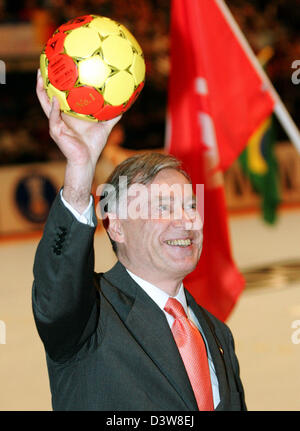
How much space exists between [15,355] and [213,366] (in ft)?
13.1

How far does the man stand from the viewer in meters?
1.76

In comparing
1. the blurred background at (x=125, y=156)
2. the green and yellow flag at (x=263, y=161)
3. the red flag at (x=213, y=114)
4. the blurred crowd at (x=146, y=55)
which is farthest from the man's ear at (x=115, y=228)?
the blurred crowd at (x=146, y=55)

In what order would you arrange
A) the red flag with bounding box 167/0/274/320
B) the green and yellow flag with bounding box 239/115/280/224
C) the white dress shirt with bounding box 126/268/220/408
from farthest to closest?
the green and yellow flag with bounding box 239/115/280/224
the red flag with bounding box 167/0/274/320
the white dress shirt with bounding box 126/268/220/408

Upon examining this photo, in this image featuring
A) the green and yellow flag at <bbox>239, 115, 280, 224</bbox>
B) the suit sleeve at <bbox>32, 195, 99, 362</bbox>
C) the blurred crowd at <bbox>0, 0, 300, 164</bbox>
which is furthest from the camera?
the blurred crowd at <bbox>0, 0, 300, 164</bbox>

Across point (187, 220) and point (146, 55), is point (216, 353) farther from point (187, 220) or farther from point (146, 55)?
point (146, 55)

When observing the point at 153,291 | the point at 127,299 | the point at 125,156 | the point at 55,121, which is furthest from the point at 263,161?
the point at 55,121

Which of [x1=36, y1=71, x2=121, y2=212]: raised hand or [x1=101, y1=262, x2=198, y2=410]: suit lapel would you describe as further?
[x1=101, y1=262, x2=198, y2=410]: suit lapel

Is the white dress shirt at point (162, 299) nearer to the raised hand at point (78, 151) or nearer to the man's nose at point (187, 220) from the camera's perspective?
the man's nose at point (187, 220)

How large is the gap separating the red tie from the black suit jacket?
0.17 feet

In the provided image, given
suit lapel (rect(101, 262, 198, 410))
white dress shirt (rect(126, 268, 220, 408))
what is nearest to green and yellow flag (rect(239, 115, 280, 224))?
white dress shirt (rect(126, 268, 220, 408))

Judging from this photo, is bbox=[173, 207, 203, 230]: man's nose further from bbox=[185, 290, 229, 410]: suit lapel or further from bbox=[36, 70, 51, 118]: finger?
bbox=[36, 70, 51, 118]: finger

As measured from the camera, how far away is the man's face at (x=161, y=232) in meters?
2.18

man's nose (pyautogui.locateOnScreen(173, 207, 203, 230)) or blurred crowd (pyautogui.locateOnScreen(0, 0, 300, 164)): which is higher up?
blurred crowd (pyautogui.locateOnScreen(0, 0, 300, 164))
